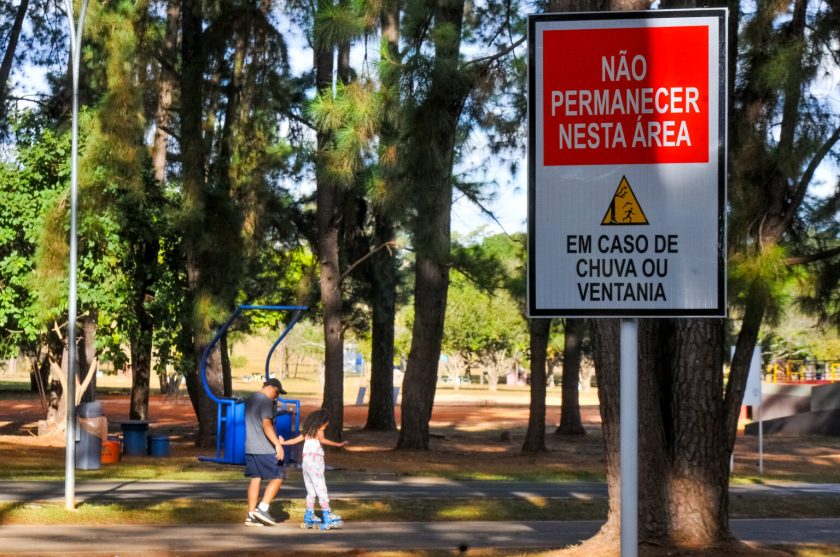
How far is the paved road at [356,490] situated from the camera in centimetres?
1716

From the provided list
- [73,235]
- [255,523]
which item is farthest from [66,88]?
[255,523]

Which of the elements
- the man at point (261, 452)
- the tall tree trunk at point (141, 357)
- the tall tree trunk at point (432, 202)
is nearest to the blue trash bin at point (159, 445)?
the tall tree trunk at point (141, 357)

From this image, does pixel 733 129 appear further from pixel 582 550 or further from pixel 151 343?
pixel 151 343

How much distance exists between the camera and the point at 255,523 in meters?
13.8

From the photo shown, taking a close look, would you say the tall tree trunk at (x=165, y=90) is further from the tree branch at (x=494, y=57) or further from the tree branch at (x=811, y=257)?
the tree branch at (x=811, y=257)

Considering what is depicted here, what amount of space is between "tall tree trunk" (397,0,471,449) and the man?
3.20m

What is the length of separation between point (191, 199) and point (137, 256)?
1.90m

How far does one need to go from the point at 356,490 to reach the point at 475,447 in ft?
48.4

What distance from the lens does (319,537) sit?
12945mm

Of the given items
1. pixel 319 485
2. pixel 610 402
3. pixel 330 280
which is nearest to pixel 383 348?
pixel 330 280

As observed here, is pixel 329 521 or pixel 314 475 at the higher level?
pixel 314 475

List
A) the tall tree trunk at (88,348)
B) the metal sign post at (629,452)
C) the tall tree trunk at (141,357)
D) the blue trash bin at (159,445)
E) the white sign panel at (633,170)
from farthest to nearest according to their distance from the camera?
the tall tree trunk at (88,348)
the tall tree trunk at (141,357)
the blue trash bin at (159,445)
the white sign panel at (633,170)
the metal sign post at (629,452)

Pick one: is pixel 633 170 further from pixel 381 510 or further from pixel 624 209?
pixel 381 510

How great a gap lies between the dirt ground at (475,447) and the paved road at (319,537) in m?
9.23
